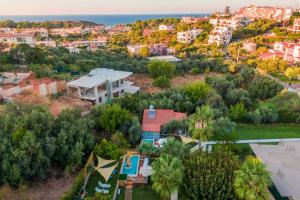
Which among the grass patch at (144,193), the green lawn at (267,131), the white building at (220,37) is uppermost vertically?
the white building at (220,37)

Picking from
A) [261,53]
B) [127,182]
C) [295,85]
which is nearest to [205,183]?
[127,182]

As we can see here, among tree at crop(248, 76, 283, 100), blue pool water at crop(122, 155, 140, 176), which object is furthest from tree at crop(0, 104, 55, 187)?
tree at crop(248, 76, 283, 100)

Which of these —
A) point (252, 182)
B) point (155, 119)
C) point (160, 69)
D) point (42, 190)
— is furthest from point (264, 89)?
point (42, 190)

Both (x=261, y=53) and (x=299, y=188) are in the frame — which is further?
(x=261, y=53)

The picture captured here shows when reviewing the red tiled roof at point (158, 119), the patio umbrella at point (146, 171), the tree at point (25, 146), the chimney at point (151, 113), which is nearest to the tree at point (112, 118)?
the red tiled roof at point (158, 119)

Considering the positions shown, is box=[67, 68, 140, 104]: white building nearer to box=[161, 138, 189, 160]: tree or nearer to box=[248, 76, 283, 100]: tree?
box=[161, 138, 189, 160]: tree

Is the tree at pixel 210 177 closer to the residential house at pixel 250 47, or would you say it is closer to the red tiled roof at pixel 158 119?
the red tiled roof at pixel 158 119

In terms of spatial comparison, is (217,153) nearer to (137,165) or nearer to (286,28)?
(137,165)
